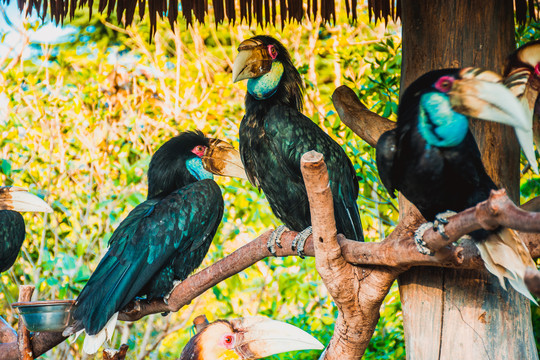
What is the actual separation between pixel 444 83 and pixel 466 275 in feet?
2.28

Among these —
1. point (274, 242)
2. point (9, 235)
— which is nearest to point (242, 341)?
point (274, 242)

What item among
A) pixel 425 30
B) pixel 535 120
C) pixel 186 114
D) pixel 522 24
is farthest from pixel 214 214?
pixel 186 114

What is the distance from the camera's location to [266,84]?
2.39 m

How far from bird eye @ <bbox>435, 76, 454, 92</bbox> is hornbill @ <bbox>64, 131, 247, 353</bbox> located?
137cm

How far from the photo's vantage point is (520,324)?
194cm

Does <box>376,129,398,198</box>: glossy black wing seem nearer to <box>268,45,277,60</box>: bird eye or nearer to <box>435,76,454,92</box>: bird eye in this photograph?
<box>435,76,454,92</box>: bird eye

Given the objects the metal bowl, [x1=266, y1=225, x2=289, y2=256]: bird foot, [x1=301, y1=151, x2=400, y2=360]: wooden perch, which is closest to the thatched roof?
[x1=266, y1=225, x2=289, y2=256]: bird foot

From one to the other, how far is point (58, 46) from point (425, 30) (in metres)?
4.85

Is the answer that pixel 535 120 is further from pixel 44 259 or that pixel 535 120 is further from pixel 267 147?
pixel 44 259

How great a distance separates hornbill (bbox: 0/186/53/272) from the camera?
9.73 ft

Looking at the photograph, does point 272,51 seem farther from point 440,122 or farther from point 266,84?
point 440,122

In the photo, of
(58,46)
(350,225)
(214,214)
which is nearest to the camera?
(350,225)

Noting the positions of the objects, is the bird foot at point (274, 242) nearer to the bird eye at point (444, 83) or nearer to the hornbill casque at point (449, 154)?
the hornbill casque at point (449, 154)

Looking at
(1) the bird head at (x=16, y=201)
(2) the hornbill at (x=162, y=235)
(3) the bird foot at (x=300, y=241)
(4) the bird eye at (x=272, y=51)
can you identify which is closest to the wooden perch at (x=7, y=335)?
(1) the bird head at (x=16, y=201)
